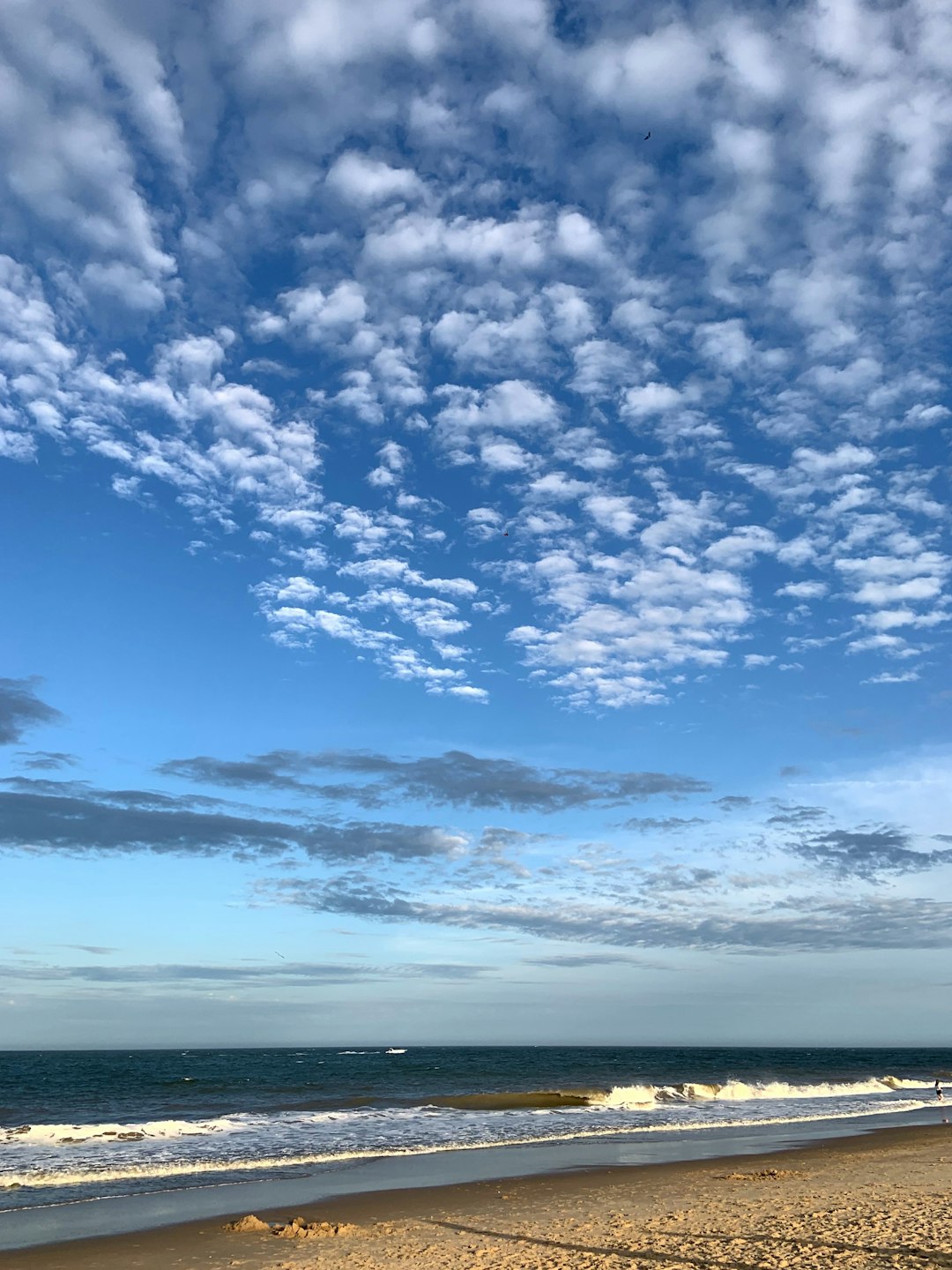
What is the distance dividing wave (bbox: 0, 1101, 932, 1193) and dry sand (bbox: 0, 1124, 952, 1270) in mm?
6395

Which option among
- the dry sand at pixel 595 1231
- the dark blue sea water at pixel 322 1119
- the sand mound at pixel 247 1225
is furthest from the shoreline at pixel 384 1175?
the sand mound at pixel 247 1225

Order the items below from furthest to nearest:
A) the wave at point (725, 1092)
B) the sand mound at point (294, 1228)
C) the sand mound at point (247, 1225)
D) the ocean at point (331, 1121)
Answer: the wave at point (725, 1092), the ocean at point (331, 1121), the sand mound at point (247, 1225), the sand mound at point (294, 1228)

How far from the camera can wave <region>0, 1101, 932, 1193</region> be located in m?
22.4

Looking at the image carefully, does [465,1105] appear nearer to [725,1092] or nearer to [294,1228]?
[725,1092]

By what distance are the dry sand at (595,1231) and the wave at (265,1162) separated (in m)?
6.39

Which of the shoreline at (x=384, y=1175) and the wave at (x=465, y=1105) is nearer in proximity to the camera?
the shoreline at (x=384, y=1175)

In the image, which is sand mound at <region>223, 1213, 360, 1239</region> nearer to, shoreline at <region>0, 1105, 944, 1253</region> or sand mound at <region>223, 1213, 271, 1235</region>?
sand mound at <region>223, 1213, 271, 1235</region>

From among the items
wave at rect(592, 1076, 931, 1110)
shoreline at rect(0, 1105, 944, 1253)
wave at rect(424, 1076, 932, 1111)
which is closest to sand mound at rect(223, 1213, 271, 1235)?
shoreline at rect(0, 1105, 944, 1253)

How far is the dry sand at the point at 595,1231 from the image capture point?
43.8 ft

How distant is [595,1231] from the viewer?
50.7 ft

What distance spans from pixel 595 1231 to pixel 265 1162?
1327 centimetres

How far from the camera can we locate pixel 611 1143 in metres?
Result: 29.6

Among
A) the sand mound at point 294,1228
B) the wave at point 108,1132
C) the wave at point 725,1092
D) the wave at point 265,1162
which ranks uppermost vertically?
the sand mound at point 294,1228

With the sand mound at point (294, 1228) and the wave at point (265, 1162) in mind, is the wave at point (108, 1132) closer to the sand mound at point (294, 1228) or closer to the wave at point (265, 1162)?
the wave at point (265, 1162)
